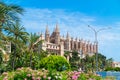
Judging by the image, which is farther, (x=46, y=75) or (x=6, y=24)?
(x=6, y=24)

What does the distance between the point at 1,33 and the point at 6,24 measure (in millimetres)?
972

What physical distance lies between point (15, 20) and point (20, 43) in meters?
21.4

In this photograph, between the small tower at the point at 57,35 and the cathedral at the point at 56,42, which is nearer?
the cathedral at the point at 56,42

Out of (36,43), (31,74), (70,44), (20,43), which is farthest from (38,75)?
(70,44)

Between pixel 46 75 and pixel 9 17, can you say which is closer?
pixel 46 75

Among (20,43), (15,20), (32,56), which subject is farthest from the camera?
(32,56)

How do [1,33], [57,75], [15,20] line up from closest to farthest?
1. [57,75]
2. [15,20]
3. [1,33]

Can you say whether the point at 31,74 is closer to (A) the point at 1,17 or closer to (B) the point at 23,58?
(A) the point at 1,17

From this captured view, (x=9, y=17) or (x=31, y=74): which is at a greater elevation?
(x=9, y=17)

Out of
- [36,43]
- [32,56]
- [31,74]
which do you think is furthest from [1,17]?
[32,56]

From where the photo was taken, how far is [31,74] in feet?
41.3

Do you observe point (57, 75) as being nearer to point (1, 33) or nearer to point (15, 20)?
point (15, 20)

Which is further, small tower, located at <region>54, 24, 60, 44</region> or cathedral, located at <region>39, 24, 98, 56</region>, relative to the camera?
small tower, located at <region>54, 24, 60, 44</region>

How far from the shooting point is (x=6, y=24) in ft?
63.9
